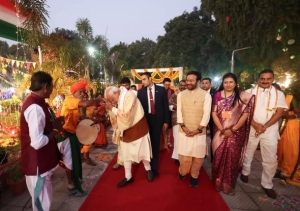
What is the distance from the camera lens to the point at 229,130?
10.3 feet

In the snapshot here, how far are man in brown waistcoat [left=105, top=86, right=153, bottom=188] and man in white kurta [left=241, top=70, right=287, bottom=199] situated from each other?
1879mm

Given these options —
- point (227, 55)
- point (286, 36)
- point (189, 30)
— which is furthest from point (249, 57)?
point (189, 30)

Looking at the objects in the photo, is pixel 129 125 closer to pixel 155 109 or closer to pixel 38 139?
pixel 155 109

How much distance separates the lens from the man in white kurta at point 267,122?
3.13 meters

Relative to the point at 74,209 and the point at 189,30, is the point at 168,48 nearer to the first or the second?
the point at 189,30

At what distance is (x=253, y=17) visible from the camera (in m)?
5.65

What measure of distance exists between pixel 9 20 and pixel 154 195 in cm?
526

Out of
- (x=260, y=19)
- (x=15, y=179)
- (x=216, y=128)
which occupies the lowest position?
(x=15, y=179)

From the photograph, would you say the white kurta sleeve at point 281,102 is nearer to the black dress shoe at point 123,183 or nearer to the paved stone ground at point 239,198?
the paved stone ground at point 239,198

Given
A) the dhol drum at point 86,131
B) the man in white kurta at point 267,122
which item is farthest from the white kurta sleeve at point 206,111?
the dhol drum at point 86,131

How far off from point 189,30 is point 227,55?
7.20 meters

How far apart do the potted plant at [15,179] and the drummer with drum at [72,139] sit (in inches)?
34.3

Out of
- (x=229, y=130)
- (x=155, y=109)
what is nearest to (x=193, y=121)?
(x=229, y=130)

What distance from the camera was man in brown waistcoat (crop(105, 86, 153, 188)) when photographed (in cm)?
314
